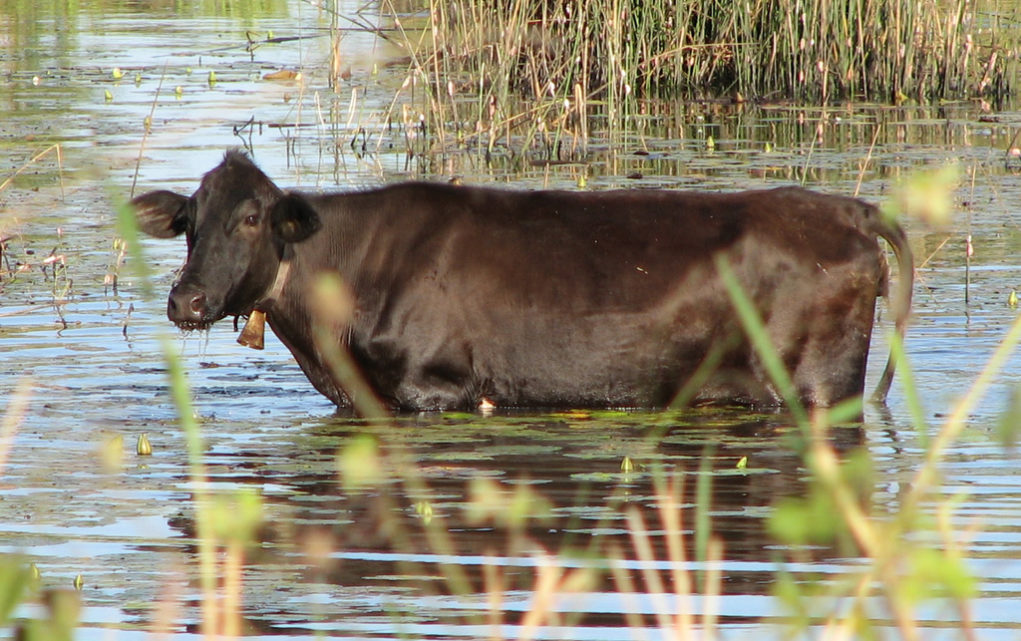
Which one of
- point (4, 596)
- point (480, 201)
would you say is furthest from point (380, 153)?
point (4, 596)

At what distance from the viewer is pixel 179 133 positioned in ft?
52.9

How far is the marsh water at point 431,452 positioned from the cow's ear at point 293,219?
851 mm

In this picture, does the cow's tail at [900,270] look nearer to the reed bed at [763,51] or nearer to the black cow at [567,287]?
the black cow at [567,287]

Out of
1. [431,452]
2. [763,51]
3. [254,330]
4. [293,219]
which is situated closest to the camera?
[431,452]

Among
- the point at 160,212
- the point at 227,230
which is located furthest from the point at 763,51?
the point at 227,230

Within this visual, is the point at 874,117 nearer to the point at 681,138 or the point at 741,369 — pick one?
the point at 681,138

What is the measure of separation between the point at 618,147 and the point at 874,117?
302cm

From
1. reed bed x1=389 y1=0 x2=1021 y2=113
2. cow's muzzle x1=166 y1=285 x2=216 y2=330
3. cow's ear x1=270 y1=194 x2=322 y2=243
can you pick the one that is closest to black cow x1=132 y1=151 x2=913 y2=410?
cow's ear x1=270 y1=194 x2=322 y2=243

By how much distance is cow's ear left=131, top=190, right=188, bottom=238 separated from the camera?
293 inches

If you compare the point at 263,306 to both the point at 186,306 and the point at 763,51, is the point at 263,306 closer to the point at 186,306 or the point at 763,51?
the point at 186,306

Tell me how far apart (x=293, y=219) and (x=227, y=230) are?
1.09 ft

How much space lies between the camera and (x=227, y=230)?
7246 mm

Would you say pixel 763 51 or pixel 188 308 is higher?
pixel 763 51

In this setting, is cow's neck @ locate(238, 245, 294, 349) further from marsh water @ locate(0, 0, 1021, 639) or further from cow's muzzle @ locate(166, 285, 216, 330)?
cow's muzzle @ locate(166, 285, 216, 330)
